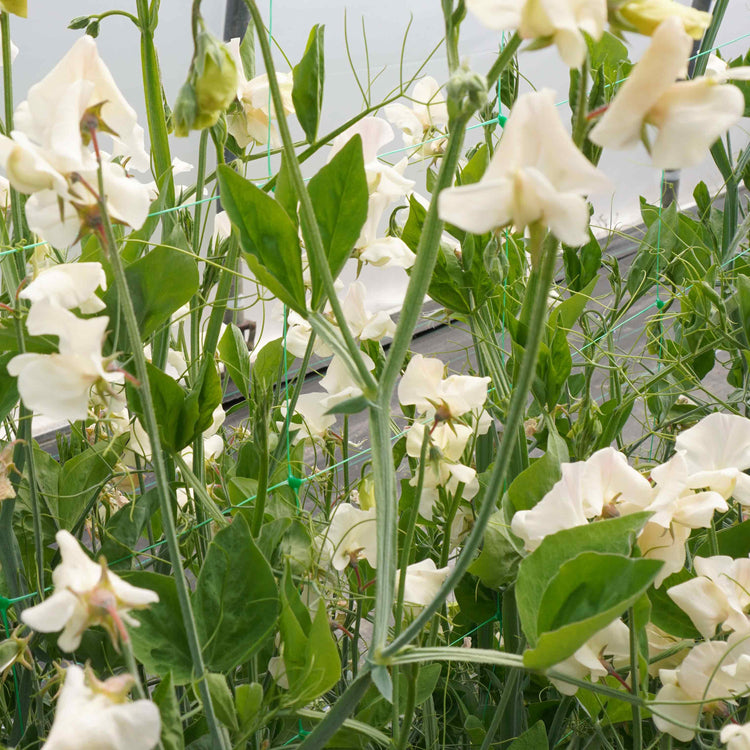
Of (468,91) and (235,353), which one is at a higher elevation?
(468,91)

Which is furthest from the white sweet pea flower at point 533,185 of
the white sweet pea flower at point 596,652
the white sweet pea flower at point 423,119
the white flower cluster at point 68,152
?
the white sweet pea flower at point 423,119

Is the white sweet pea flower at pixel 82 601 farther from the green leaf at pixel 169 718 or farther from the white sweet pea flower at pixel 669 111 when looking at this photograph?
the white sweet pea flower at pixel 669 111

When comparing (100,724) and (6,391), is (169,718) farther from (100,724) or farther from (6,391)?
(6,391)

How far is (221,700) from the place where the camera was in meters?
0.41

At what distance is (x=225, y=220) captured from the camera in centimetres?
67

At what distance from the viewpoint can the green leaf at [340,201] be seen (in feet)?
1.44

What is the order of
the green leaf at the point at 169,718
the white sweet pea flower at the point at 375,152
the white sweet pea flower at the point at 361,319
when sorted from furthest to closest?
the white sweet pea flower at the point at 361,319
the white sweet pea flower at the point at 375,152
the green leaf at the point at 169,718

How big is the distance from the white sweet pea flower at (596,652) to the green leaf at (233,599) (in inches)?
5.6

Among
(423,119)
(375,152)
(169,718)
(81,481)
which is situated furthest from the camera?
(423,119)

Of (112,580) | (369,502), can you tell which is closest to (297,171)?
(112,580)

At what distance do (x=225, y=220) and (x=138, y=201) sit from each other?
1.09ft

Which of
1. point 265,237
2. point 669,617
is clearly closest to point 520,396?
point 265,237

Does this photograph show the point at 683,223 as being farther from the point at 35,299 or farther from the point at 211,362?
the point at 35,299

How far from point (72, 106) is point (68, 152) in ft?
0.06
